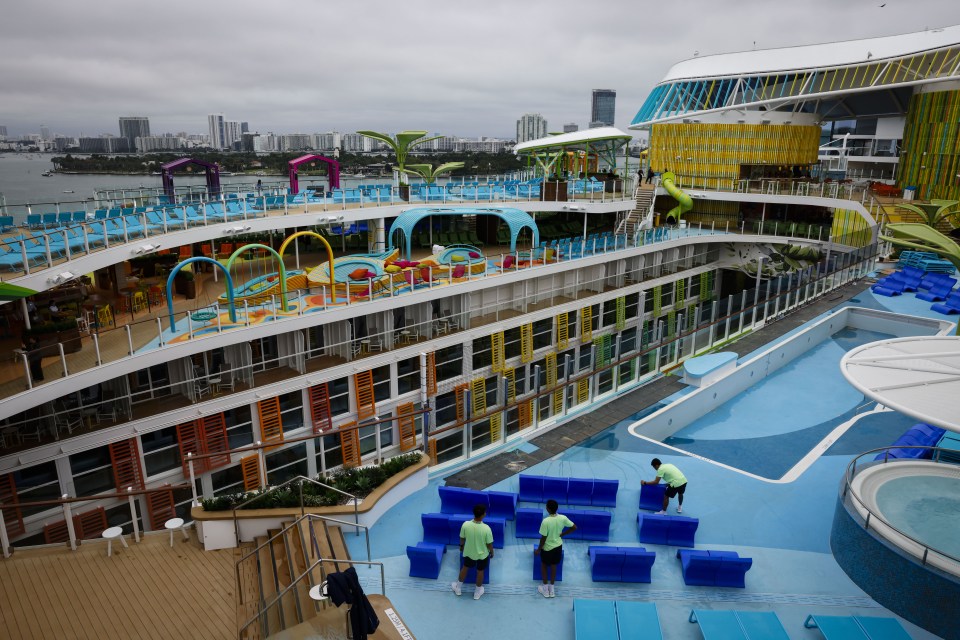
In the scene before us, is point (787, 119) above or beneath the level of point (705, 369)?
above

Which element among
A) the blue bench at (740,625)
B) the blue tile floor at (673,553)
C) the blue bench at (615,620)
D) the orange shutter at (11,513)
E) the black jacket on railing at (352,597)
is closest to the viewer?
the black jacket on railing at (352,597)

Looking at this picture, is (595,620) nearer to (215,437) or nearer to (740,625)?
(740,625)

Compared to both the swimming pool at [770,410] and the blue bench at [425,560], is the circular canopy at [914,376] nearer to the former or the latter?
the swimming pool at [770,410]

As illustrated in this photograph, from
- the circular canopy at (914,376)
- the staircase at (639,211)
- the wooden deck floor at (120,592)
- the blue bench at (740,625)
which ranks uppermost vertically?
the staircase at (639,211)

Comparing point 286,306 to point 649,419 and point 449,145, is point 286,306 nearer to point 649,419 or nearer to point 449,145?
point 649,419

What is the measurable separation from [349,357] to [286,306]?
2374 mm

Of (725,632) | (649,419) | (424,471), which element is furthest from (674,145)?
(725,632)

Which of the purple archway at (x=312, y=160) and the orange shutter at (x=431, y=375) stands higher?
the purple archway at (x=312, y=160)

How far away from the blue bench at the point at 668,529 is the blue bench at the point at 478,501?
85.9 inches

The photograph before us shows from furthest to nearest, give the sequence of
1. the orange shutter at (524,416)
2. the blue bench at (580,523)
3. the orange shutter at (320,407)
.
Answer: the orange shutter at (524,416) → the orange shutter at (320,407) → the blue bench at (580,523)

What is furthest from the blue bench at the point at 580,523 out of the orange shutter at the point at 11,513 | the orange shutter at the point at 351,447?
the orange shutter at the point at 11,513

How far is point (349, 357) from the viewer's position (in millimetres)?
17328

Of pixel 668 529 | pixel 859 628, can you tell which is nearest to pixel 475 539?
pixel 668 529

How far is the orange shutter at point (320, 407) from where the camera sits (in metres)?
16.5
